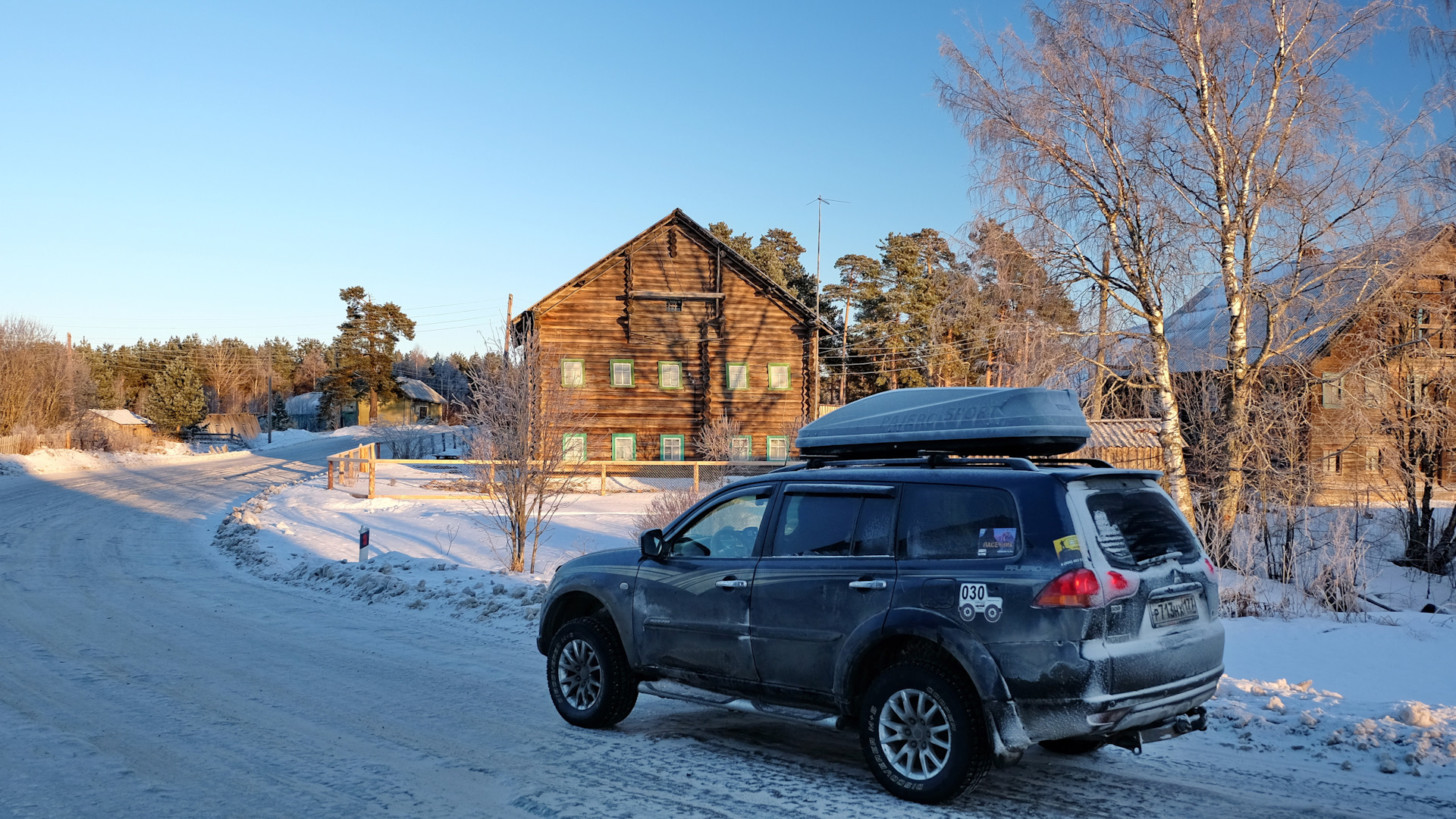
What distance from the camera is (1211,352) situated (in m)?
17.6

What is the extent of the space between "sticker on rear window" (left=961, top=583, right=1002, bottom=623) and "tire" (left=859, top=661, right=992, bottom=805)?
343 mm

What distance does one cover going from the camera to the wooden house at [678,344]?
36.6 meters

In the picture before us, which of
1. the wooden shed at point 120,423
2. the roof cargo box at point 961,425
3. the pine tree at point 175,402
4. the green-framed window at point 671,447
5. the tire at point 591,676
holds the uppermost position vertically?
the pine tree at point 175,402

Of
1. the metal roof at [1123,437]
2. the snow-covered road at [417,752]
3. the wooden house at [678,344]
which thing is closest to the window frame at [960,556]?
the snow-covered road at [417,752]

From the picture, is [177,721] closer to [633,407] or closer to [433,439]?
[633,407]

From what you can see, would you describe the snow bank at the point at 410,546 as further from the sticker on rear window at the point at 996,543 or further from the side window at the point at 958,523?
the sticker on rear window at the point at 996,543

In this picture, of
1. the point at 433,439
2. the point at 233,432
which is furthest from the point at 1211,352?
the point at 233,432

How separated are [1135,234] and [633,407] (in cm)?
2268

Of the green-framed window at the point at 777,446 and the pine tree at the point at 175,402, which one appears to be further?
the pine tree at the point at 175,402

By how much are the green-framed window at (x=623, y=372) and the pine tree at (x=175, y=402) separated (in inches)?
1645

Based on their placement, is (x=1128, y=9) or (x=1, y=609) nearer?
(x=1, y=609)

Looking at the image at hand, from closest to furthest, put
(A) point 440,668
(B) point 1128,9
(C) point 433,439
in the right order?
(A) point 440,668, (B) point 1128,9, (C) point 433,439

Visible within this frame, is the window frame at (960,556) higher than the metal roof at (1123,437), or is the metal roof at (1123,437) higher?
the metal roof at (1123,437)

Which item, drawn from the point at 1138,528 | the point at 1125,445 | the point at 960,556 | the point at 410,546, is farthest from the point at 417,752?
the point at 1125,445
